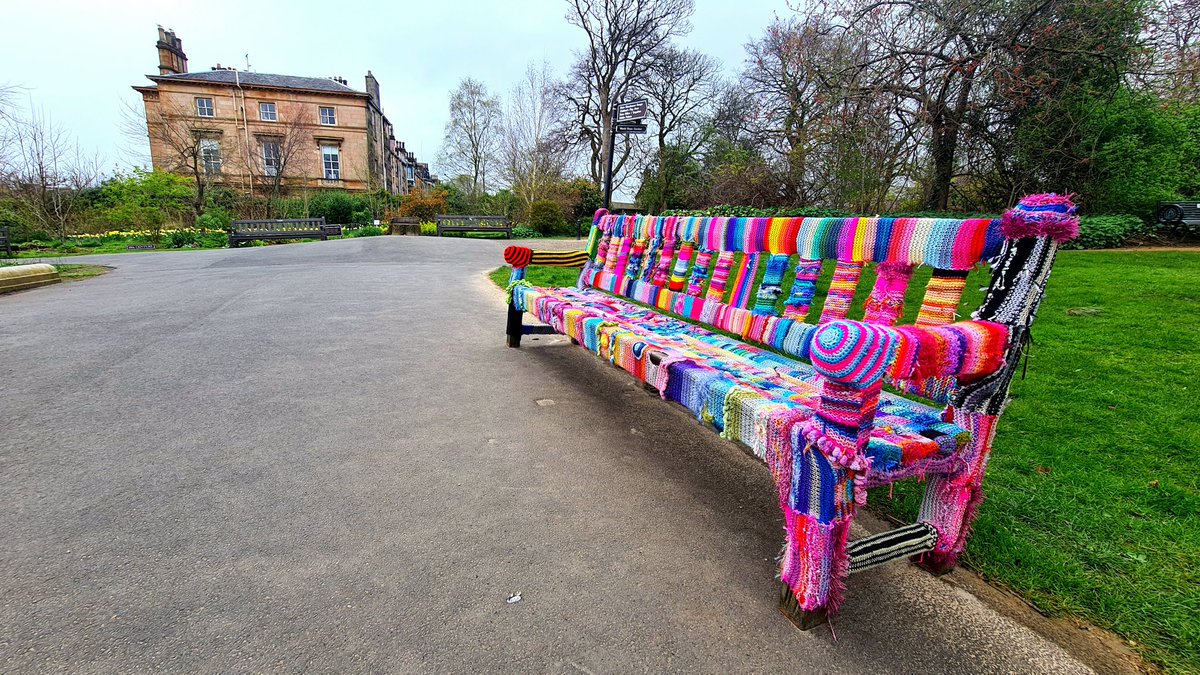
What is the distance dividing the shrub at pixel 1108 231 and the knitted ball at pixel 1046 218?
1119cm

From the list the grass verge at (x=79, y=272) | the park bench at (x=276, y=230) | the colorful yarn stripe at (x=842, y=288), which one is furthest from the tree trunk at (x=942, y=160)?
the park bench at (x=276, y=230)

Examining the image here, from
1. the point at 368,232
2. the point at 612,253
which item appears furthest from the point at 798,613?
the point at 368,232

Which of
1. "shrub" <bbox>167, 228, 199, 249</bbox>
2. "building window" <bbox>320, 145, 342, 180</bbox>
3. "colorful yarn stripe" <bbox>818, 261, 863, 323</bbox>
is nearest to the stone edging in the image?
"colorful yarn stripe" <bbox>818, 261, 863, 323</bbox>

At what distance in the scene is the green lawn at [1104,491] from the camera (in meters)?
1.51

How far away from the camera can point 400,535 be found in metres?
1.90

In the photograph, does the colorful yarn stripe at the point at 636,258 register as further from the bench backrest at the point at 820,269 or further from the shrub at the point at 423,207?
the shrub at the point at 423,207

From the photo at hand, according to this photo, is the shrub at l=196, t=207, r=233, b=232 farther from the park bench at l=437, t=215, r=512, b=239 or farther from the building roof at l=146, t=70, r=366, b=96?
the building roof at l=146, t=70, r=366, b=96

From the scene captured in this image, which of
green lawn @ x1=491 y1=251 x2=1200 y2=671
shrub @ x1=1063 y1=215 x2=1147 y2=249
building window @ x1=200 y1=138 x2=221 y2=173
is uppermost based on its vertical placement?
building window @ x1=200 y1=138 x2=221 y2=173

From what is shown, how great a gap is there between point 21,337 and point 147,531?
14.4ft

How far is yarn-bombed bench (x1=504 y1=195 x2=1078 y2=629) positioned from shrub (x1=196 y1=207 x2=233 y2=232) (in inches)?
920

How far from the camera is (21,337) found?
4570mm

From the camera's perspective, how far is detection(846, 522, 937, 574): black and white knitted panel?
1496mm

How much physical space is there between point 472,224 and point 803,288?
21303mm

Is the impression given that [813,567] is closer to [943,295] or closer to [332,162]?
[943,295]
